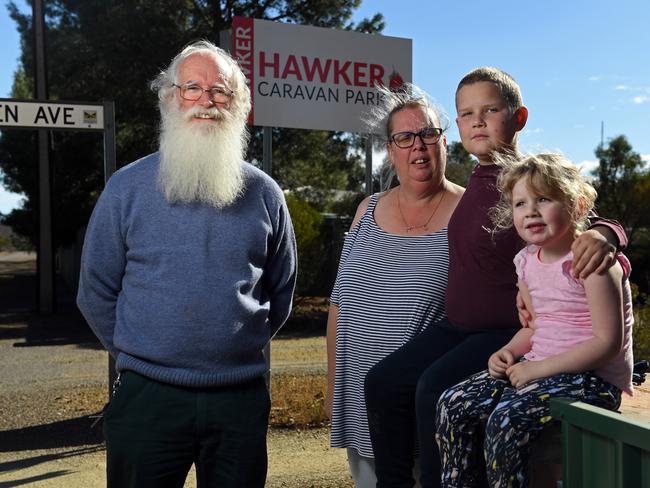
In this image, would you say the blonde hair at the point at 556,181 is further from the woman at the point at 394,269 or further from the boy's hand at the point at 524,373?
the woman at the point at 394,269

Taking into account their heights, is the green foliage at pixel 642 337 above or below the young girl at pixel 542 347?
below

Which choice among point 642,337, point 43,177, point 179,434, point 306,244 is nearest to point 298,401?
point 642,337

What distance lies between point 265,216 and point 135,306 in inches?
20.0

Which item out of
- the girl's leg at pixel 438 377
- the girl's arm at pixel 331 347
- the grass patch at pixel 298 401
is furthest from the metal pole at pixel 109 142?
the girl's leg at pixel 438 377

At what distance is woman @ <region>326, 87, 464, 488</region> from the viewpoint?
3.05m

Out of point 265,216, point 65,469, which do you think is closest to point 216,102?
point 265,216

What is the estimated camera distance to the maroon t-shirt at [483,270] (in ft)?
8.96

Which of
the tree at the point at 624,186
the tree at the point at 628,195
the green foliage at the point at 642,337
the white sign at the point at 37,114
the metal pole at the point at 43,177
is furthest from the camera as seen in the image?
the tree at the point at 624,186

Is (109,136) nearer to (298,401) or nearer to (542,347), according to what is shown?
(298,401)

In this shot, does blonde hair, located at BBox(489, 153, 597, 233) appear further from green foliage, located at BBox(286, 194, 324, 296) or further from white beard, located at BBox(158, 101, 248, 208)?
green foliage, located at BBox(286, 194, 324, 296)

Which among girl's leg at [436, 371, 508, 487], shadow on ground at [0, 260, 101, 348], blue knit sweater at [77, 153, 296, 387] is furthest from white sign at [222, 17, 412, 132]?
shadow on ground at [0, 260, 101, 348]

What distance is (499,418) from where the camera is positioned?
229cm

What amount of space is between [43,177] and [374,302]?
1582 cm

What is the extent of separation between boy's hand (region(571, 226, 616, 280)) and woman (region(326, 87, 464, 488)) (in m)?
0.77
